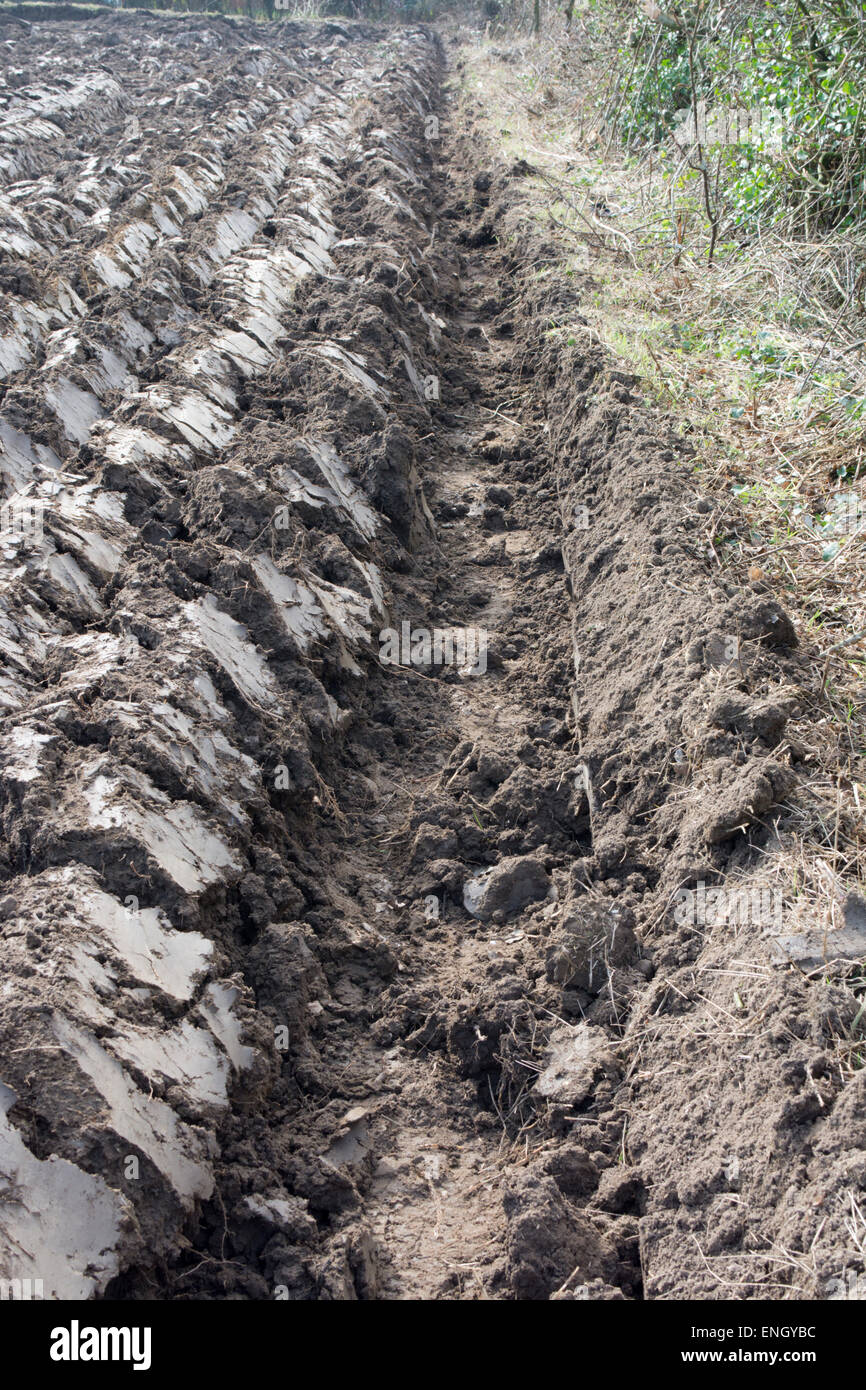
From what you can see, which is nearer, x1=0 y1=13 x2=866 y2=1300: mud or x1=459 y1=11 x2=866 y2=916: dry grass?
x1=0 y1=13 x2=866 y2=1300: mud

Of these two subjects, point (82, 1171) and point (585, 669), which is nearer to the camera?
point (82, 1171)

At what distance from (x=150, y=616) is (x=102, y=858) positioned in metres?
1.30

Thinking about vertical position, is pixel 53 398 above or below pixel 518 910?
above

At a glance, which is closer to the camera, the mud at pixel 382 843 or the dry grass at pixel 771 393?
the mud at pixel 382 843

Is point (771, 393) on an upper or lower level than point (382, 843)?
upper

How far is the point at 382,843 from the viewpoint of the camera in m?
4.11

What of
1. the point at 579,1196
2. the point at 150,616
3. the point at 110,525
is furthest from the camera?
the point at 110,525

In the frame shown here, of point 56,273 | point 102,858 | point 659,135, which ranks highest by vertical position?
point 659,135

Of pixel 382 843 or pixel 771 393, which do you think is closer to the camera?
pixel 382 843

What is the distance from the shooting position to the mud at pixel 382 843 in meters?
2.50

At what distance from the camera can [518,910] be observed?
12.3 feet

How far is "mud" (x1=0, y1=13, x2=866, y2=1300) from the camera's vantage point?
2500 millimetres
